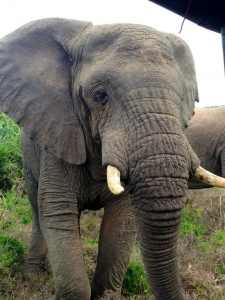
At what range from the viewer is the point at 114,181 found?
2.55 meters

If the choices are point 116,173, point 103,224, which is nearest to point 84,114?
Result: point 116,173

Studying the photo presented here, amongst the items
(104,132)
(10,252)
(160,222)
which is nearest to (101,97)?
(104,132)

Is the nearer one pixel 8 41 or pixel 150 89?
pixel 150 89

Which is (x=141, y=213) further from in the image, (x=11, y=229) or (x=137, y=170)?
(x=11, y=229)

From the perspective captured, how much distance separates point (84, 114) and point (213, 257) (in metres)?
2.28

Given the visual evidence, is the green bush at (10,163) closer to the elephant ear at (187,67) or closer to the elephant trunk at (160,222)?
the elephant ear at (187,67)

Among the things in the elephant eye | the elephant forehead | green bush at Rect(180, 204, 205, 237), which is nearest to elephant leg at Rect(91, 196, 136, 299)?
the elephant eye

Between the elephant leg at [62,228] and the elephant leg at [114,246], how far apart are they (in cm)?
39

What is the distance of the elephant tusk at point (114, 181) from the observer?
246 cm

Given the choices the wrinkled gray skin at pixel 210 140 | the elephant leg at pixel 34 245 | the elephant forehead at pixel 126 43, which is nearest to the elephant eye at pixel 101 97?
the elephant forehead at pixel 126 43

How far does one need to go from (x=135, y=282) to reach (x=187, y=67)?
188 cm

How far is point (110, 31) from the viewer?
3.21m

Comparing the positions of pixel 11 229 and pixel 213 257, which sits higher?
pixel 213 257

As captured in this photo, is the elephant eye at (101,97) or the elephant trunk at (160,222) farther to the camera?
the elephant eye at (101,97)
